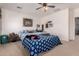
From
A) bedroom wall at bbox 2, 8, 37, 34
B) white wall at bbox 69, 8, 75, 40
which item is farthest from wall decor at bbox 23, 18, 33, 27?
Result: white wall at bbox 69, 8, 75, 40

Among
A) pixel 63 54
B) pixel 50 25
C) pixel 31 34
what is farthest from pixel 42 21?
pixel 63 54

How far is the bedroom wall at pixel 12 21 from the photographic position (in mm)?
1700

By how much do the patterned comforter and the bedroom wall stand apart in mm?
253

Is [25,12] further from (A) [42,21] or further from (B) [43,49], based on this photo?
(B) [43,49]

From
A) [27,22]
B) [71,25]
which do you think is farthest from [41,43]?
[71,25]

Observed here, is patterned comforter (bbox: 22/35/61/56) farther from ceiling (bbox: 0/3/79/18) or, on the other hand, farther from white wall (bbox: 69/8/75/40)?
ceiling (bbox: 0/3/79/18)

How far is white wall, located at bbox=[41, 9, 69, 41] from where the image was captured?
1.77 metres

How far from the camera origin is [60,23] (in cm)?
181

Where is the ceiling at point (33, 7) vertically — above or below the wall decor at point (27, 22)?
above

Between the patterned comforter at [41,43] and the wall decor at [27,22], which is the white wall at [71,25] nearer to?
the patterned comforter at [41,43]

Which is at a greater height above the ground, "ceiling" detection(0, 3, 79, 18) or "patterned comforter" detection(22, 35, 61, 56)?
"ceiling" detection(0, 3, 79, 18)

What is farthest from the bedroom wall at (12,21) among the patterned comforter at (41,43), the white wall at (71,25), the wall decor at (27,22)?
the white wall at (71,25)

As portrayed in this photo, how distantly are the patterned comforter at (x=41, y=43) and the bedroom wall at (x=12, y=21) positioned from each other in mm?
253

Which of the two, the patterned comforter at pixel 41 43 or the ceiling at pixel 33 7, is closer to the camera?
the ceiling at pixel 33 7
